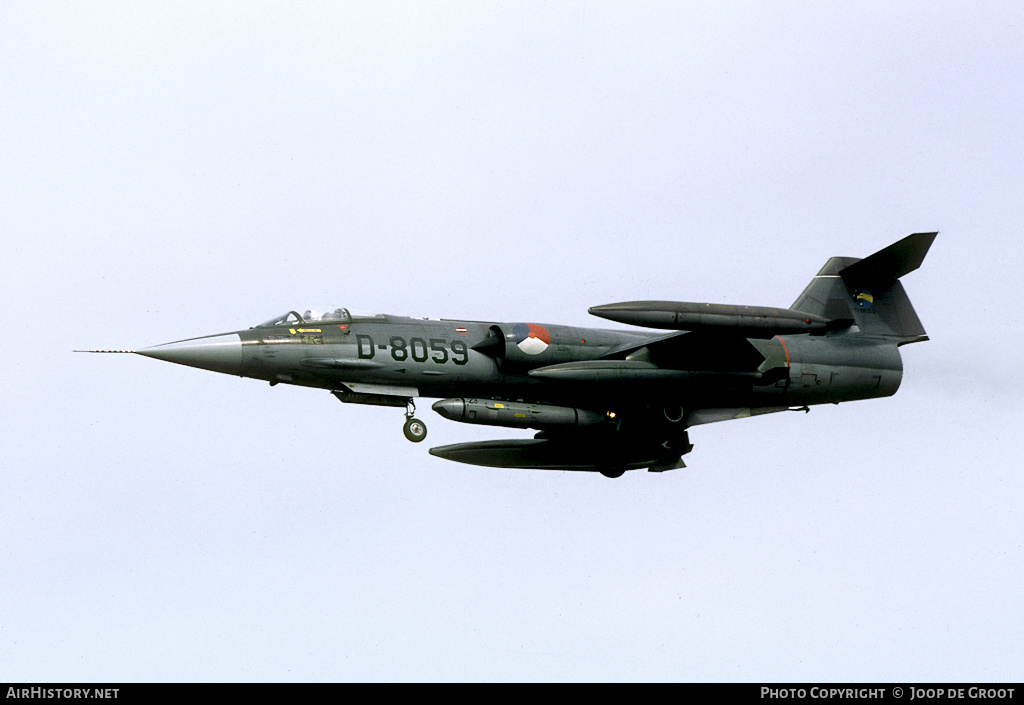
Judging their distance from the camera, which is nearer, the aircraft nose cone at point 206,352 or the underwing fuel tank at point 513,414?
the aircraft nose cone at point 206,352

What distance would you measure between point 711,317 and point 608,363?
2066 millimetres

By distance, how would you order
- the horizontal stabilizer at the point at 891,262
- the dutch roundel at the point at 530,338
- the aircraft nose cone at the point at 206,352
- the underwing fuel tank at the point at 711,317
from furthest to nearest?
1. the horizontal stabilizer at the point at 891,262
2. the dutch roundel at the point at 530,338
3. the aircraft nose cone at the point at 206,352
4. the underwing fuel tank at the point at 711,317

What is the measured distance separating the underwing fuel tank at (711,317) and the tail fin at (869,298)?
9.76 feet

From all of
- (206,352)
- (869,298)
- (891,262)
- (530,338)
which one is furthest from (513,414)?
(891,262)

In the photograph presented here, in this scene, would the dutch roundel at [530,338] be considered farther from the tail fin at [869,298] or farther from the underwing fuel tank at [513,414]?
the tail fin at [869,298]

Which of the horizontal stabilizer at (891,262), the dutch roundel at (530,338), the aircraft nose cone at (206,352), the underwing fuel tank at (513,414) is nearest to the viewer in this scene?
the aircraft nose cone at (206,352)

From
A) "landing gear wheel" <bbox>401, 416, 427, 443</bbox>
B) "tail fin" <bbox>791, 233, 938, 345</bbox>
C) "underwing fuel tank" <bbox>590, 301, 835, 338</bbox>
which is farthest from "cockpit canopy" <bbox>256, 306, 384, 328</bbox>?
"tail fin" <bbox>791, 233, 938, 345</bbox>

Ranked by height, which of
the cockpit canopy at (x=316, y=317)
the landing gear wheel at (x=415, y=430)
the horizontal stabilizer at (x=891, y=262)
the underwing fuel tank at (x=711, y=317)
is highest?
the horizontal stabilizer at (x=891, y=262)

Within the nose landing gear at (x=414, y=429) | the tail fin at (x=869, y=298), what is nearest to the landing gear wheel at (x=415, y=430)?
the nose landing gear at (x=414, y=429)

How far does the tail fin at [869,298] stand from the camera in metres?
27.9

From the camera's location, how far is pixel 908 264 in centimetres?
2769

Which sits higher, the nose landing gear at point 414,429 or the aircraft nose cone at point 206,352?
the aircraft nose cone at point 206,352
